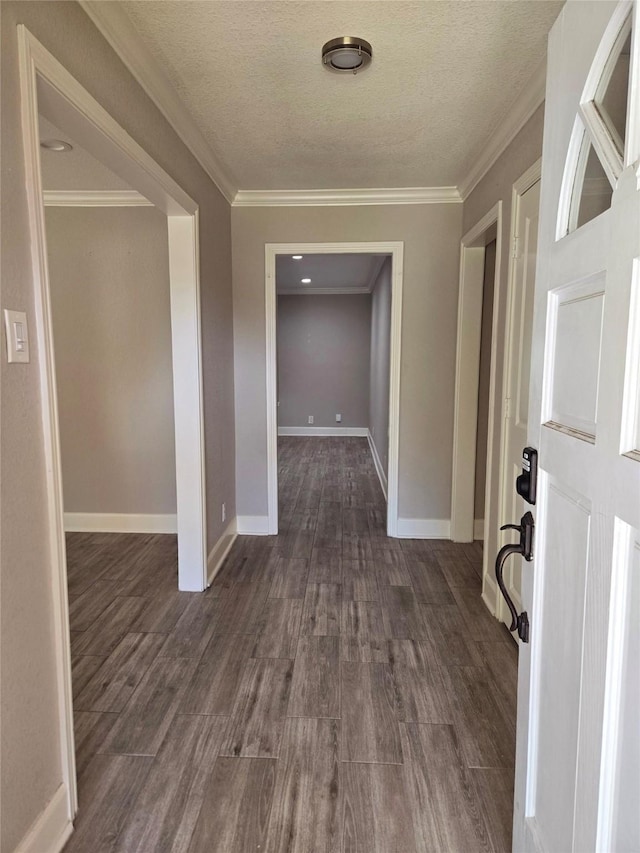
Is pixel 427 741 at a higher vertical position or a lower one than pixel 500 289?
lower

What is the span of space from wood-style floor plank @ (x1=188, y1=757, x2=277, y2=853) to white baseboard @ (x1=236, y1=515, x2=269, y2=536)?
2.13 metres

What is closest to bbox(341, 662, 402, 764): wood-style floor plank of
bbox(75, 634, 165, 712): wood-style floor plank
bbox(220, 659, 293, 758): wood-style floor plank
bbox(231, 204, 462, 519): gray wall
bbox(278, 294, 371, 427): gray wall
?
bbox(220, 659, 293, 758): wood-style floor plank

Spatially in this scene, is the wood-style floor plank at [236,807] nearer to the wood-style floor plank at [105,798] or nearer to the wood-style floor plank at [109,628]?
the wood-style floor plank at [105,798]

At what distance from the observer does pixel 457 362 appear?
3471mm

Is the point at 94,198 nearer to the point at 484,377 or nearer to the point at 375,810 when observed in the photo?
the point at 484,377

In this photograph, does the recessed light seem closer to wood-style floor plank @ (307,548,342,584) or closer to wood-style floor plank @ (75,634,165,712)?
wood-style floor plank @ (75,634,165,712)

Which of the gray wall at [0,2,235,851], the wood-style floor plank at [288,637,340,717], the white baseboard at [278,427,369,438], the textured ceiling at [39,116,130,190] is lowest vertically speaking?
the wood-style floor plank at [288,637,340,717]

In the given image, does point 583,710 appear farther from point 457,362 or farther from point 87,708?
point 457,362

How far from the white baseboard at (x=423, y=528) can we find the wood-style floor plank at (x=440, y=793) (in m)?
1.94

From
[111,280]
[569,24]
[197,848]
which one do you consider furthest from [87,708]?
[111,280]

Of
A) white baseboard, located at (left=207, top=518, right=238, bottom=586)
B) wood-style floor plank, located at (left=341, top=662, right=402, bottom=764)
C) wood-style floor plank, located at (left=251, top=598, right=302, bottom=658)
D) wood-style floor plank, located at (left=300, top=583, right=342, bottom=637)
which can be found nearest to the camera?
wood-style floor plank, located at (left=341, top=662, right=402, bottom=764)

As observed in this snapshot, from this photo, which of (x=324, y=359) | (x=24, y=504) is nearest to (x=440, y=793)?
(x=24, y=504)

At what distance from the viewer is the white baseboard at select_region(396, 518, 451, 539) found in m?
3.68

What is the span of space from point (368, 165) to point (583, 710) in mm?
2889
